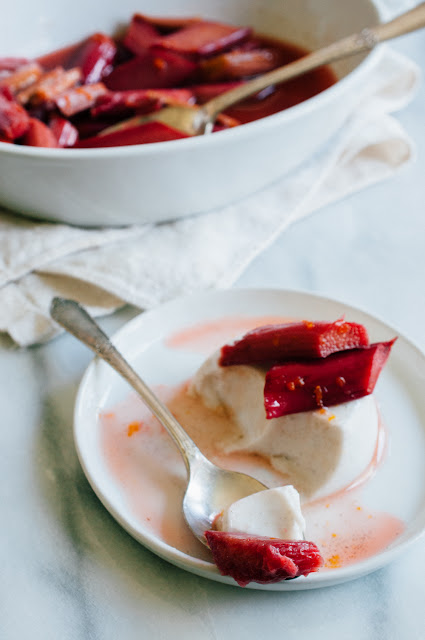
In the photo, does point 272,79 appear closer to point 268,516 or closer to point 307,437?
point 307,437

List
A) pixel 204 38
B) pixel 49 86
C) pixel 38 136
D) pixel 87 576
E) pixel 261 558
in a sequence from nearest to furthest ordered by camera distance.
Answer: pixel 261 558, pixel 87 576, pixel 38 136, pixel 49 86, pixel 204 38

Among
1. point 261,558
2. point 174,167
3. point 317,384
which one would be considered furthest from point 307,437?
point 174,167

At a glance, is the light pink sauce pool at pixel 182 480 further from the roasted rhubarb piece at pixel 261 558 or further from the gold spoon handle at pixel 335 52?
the gold spoon handle at pixel 335 52

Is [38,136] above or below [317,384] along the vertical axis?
above

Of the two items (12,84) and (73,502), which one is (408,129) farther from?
(73,502)

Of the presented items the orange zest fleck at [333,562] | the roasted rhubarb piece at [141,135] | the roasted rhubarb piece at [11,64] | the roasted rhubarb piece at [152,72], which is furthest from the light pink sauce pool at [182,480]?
the roasted rhubarb piece at [11,64]

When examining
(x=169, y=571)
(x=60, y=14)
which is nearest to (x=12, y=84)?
(x=60, y=14)

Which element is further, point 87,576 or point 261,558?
point 87,576

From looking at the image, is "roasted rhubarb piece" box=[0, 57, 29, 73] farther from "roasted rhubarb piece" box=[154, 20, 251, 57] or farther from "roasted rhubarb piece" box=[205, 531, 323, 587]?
"roasted rhubarb piece" box=[205, 531, 323, 587]
